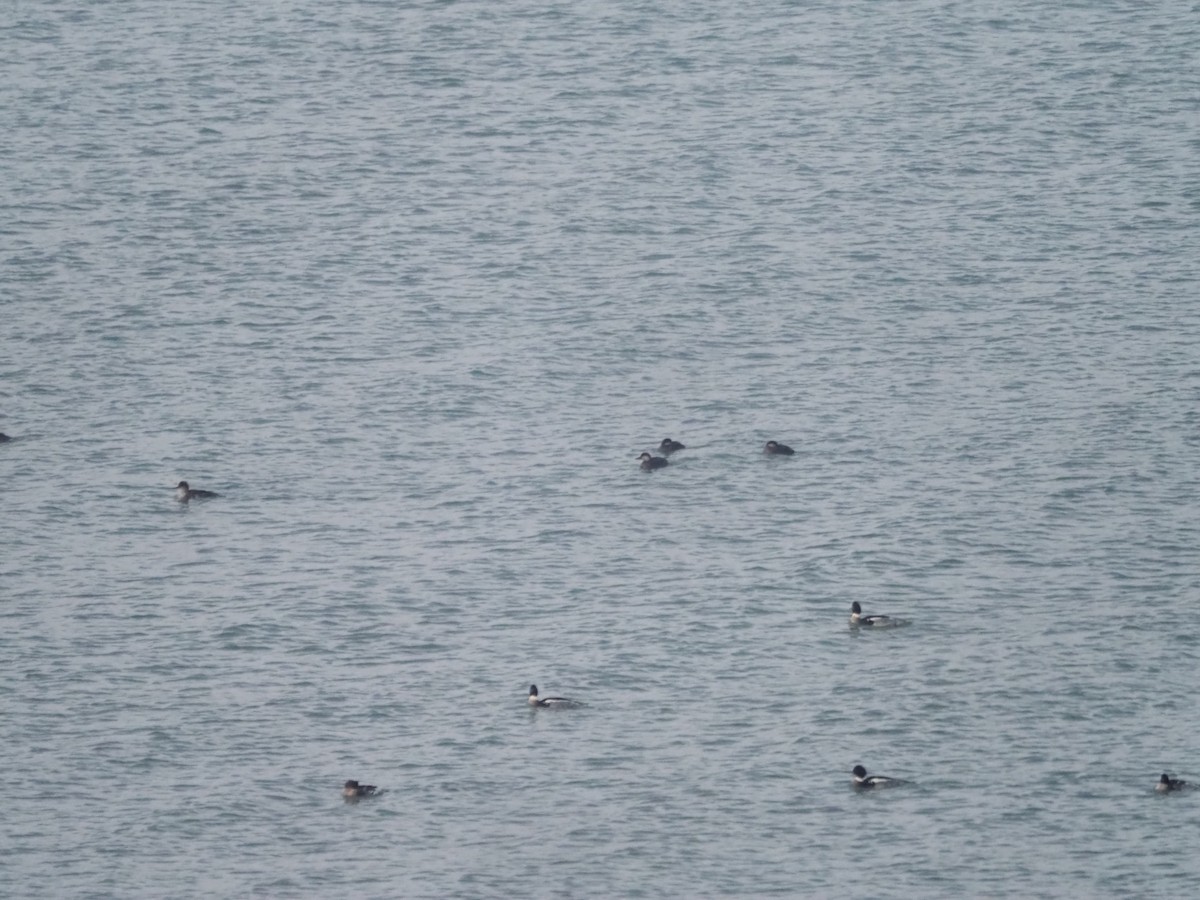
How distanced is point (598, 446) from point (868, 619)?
31.3 ft

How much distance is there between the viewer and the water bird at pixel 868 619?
3809 centimetres

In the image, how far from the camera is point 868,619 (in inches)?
A: 1500

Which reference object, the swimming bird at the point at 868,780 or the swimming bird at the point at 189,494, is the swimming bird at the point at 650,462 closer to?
the swimming bird at the point at 189,494

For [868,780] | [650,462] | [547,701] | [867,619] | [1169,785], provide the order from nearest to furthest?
[1169,785] < [868,780] < [547,701] < [867,619] < [650,462]

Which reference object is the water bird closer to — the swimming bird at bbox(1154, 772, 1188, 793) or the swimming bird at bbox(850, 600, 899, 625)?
the swimming bird at bbox(850, 600, 899, 625)

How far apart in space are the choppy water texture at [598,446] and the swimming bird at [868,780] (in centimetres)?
47

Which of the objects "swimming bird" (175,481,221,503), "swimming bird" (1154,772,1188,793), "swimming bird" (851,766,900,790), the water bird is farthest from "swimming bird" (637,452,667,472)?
"swimming bird" (1154,772,1188,793)

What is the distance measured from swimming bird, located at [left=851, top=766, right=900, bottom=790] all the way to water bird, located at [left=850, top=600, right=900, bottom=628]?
5.08 meters

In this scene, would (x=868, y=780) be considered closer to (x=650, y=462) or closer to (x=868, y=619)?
(x=868, y=619)

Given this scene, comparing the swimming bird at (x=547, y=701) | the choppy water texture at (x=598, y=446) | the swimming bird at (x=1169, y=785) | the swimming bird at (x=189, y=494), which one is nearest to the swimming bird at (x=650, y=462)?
the choppy water texture at (x=598, y=446)

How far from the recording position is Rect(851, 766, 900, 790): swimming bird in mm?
33156

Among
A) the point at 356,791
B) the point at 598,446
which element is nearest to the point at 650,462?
the point at 598,446

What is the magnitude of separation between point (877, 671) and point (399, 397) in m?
15.3

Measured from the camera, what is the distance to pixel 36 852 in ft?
106
